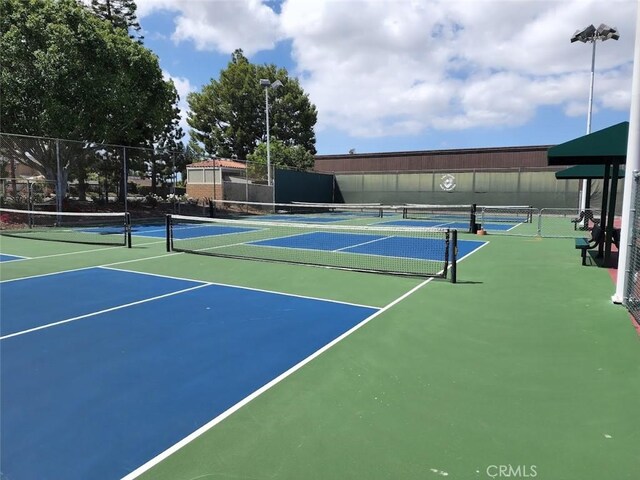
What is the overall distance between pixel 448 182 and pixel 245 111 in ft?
93.2

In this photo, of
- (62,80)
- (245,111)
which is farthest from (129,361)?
(245,111)

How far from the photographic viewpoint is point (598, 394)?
3.94m

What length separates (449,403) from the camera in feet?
12.5

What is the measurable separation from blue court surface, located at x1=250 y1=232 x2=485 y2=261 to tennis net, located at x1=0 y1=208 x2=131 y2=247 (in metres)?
5.30

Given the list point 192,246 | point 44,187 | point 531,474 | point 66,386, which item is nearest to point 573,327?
point 531,474

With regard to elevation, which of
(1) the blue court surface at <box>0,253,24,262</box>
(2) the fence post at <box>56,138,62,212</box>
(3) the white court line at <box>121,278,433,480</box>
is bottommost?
(3) the white court line at <box>121,278,433,480</box>

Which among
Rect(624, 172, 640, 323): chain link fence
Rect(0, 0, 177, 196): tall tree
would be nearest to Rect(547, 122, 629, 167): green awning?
Rect(624, 172, 640, 323): chain link fence

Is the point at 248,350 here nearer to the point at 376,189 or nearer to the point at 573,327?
the point at 573,327

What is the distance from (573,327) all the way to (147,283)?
23.2ft

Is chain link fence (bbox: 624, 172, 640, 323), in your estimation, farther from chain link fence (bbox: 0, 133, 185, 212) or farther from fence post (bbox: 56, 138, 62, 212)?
fence post (bbox: 56, 138, 62, 212)

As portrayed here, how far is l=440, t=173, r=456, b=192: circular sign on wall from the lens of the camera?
35938 millimetres

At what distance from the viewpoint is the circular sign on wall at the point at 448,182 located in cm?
3594

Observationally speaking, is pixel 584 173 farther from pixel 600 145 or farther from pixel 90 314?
pixel 90 314

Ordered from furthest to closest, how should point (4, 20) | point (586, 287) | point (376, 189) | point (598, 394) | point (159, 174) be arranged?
1. point (376, 189)
2. point (159, 174)
3. point (4, 20)
4. point (586, 287)
5. point (598, 394)
